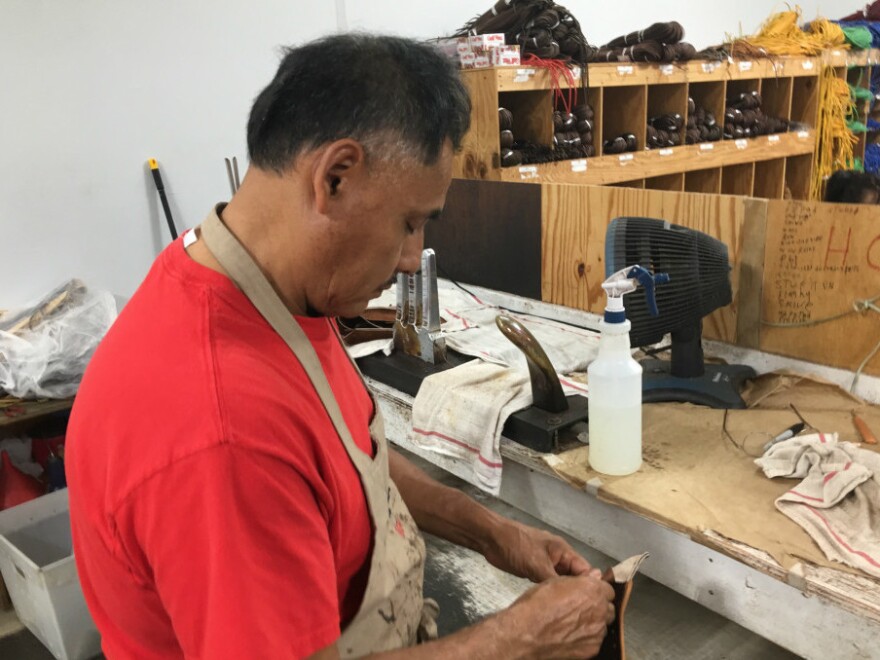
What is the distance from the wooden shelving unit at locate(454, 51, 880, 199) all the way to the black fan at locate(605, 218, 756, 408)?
1018mm

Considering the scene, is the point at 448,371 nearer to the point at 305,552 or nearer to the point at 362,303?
the point at 362,303

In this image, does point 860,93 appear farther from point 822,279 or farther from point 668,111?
point 822,279

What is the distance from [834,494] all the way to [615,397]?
35 centimetres

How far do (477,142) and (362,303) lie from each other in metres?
2.23

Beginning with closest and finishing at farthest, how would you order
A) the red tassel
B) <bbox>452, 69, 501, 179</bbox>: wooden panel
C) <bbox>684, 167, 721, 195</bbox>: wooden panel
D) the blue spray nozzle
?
the blue spray nozzle → the red tassel → <bbox>452, 69, 501, 179</bbox>: wooden panel → <bbox>684, 167, 721, 195</bbox>: wooden panel

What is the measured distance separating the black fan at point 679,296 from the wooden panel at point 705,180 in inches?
111

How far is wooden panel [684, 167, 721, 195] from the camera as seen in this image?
13.7 ft

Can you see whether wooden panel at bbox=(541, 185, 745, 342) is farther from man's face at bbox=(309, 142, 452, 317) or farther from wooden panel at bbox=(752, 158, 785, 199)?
wooden panel at bbox=(752, 158, 785, 199)

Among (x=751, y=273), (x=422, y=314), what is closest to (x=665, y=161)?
(x=751, y=273)

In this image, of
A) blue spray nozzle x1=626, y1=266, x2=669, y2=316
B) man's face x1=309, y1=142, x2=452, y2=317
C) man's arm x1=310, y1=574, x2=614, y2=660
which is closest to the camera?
man's face x1=309, y1=142, x2=452, y2=317

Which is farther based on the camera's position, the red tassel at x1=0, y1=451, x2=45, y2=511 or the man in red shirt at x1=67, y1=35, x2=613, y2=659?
the red tassel at x1=0, y1=451, x2=45, y2=511

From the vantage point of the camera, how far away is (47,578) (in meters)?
1.88

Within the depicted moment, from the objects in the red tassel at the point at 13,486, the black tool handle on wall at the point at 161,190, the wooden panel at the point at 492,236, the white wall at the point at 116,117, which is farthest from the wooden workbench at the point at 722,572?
the black tool handle on wall at the point at 161,190

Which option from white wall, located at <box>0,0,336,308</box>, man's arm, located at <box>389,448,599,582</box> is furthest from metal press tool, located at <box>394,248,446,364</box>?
white wall, located at <box>0,0,336,308</box>
